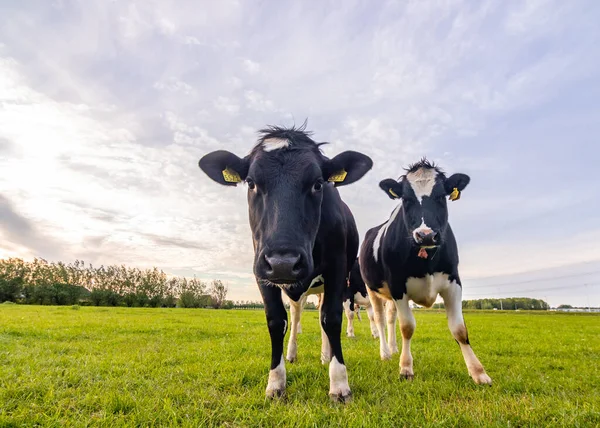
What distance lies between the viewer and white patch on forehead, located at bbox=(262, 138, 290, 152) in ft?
14.4

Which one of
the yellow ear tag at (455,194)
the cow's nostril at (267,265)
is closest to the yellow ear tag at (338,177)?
the cow's nostril at (267,265)

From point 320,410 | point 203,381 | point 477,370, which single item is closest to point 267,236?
point 320,410

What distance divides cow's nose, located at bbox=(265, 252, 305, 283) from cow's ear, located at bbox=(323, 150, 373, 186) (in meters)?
1.77

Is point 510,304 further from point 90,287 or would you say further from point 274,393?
point 274,393

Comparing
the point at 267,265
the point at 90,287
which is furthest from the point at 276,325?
the point at 90,287

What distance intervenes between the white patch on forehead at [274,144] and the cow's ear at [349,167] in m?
0.71

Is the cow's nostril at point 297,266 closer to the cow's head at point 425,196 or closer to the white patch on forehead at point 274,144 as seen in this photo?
the white patch on forehead at point 274,144

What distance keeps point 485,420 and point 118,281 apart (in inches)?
3001

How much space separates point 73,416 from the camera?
329cm

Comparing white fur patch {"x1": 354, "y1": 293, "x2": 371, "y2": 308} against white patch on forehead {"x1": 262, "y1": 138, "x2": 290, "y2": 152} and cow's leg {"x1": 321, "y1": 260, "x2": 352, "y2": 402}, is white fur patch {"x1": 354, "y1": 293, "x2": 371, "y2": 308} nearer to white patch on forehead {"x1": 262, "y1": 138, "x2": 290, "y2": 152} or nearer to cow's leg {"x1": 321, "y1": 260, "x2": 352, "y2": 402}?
cow's leg {"x1": 321, "y1": 260, "x2": 352, "y2": 402}

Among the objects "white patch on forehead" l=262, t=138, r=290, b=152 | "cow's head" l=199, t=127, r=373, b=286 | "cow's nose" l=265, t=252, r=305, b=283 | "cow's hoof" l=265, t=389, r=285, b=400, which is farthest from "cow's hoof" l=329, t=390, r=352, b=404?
"white patch on forehead" l=262, t=138, r=290, b=152

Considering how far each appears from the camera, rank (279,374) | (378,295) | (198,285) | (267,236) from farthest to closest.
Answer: (198,285) < (378,295) < (279,374) < (267,236)

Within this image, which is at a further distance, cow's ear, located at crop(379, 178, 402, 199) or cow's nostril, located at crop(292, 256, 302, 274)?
cow's ear, located at crop(379, 178, 402, 199)

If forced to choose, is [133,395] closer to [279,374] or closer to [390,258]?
[279,374]
